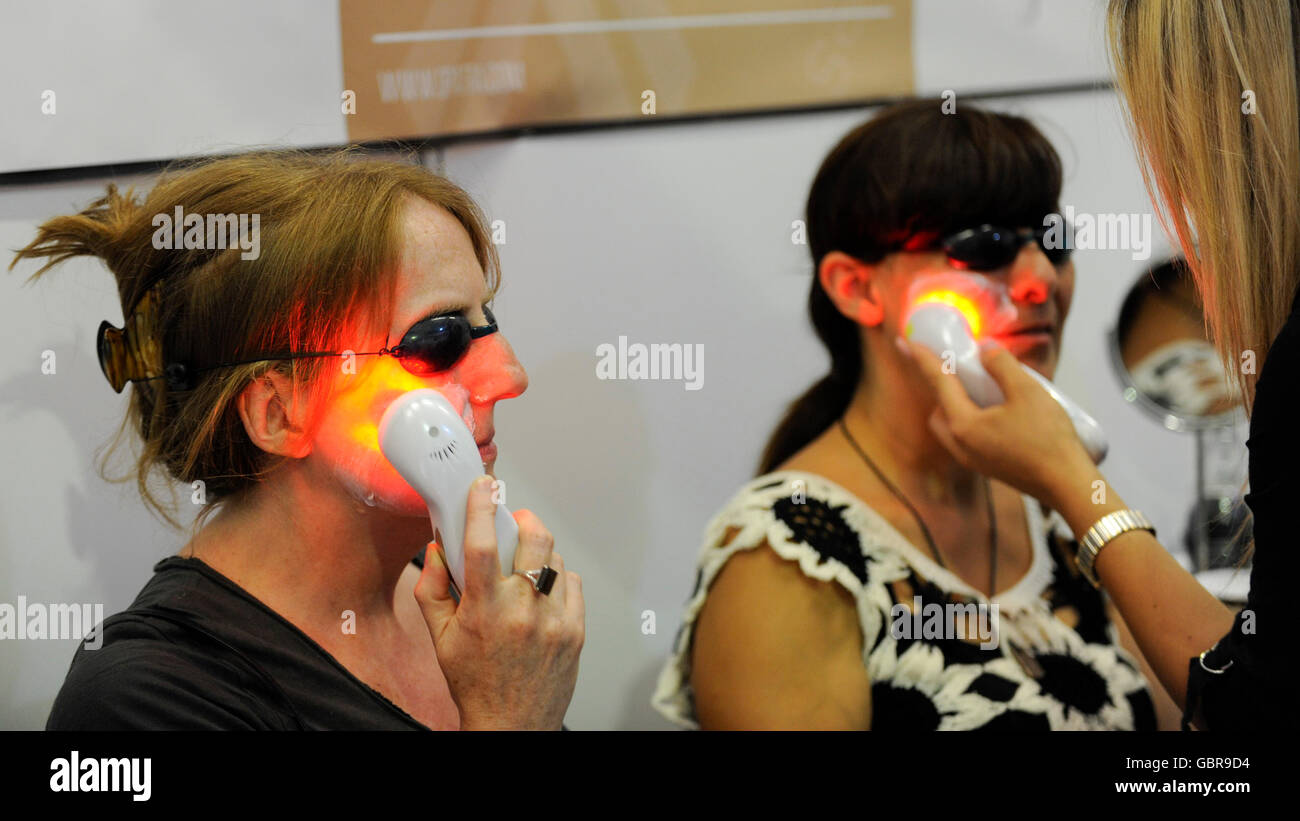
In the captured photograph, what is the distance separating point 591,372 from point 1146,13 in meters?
1.03

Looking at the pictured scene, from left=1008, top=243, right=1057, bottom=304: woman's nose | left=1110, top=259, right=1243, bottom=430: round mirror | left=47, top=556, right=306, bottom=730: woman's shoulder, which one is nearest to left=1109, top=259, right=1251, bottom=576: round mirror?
left=1110, top=259, right=1243, bottom=430: round mirror

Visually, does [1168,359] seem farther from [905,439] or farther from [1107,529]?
[1107,529]

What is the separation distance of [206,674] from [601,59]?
1.18 metres

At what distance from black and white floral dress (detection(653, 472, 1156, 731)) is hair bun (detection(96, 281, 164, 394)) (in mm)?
830

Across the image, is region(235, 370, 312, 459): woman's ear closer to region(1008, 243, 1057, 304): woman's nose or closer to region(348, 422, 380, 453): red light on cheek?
region(348, 422, 380, 453): red light on cheek

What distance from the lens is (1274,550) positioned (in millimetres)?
1144

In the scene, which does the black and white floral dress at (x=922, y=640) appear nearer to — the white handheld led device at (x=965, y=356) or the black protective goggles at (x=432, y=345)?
the white handheld led device at (x=965, y=356)

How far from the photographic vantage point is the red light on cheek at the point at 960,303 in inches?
69.6

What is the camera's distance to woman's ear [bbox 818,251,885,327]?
1.84m

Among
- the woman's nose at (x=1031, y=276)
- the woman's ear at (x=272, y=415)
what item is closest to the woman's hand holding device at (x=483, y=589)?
the woman's ear at (x=272, y=415)

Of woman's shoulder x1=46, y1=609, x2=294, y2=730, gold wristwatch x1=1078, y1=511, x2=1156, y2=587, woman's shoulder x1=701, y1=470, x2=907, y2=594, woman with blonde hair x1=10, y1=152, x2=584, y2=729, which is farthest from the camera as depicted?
woman's shoulder x1=701, y1=470, x2=907, y2=594
